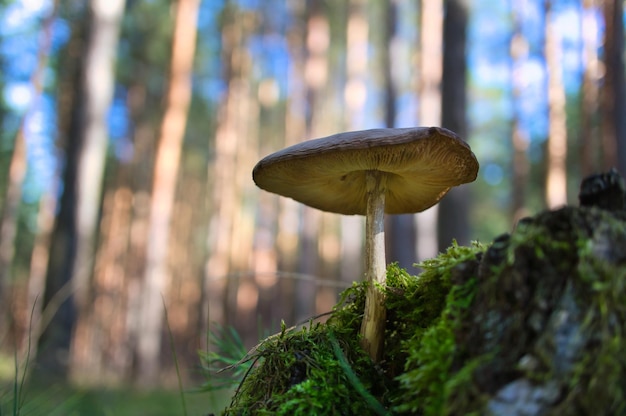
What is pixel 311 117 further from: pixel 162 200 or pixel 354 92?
pixel 162 200

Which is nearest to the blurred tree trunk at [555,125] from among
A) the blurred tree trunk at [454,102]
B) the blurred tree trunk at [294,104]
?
the blurred tree trunk at [294,104]

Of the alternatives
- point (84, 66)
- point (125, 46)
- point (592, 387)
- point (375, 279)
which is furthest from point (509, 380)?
point (125, 46)

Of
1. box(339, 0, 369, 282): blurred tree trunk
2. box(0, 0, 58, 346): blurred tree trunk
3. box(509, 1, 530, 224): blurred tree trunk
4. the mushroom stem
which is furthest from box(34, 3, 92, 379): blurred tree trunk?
box(509, 1, 530, 224): blurred tree trunk

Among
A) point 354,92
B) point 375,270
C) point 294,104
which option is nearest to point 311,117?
point 354,92

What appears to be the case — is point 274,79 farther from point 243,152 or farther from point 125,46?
point 125,46

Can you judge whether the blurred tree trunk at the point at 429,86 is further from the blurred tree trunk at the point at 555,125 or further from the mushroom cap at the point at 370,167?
the mushroom cap at the point at 370,167

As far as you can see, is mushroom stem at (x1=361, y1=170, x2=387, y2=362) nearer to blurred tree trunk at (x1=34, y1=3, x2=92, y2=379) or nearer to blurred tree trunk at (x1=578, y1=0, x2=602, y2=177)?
blurred tree trunk at (x1=34, y1=3, x2=92, y2=379)
